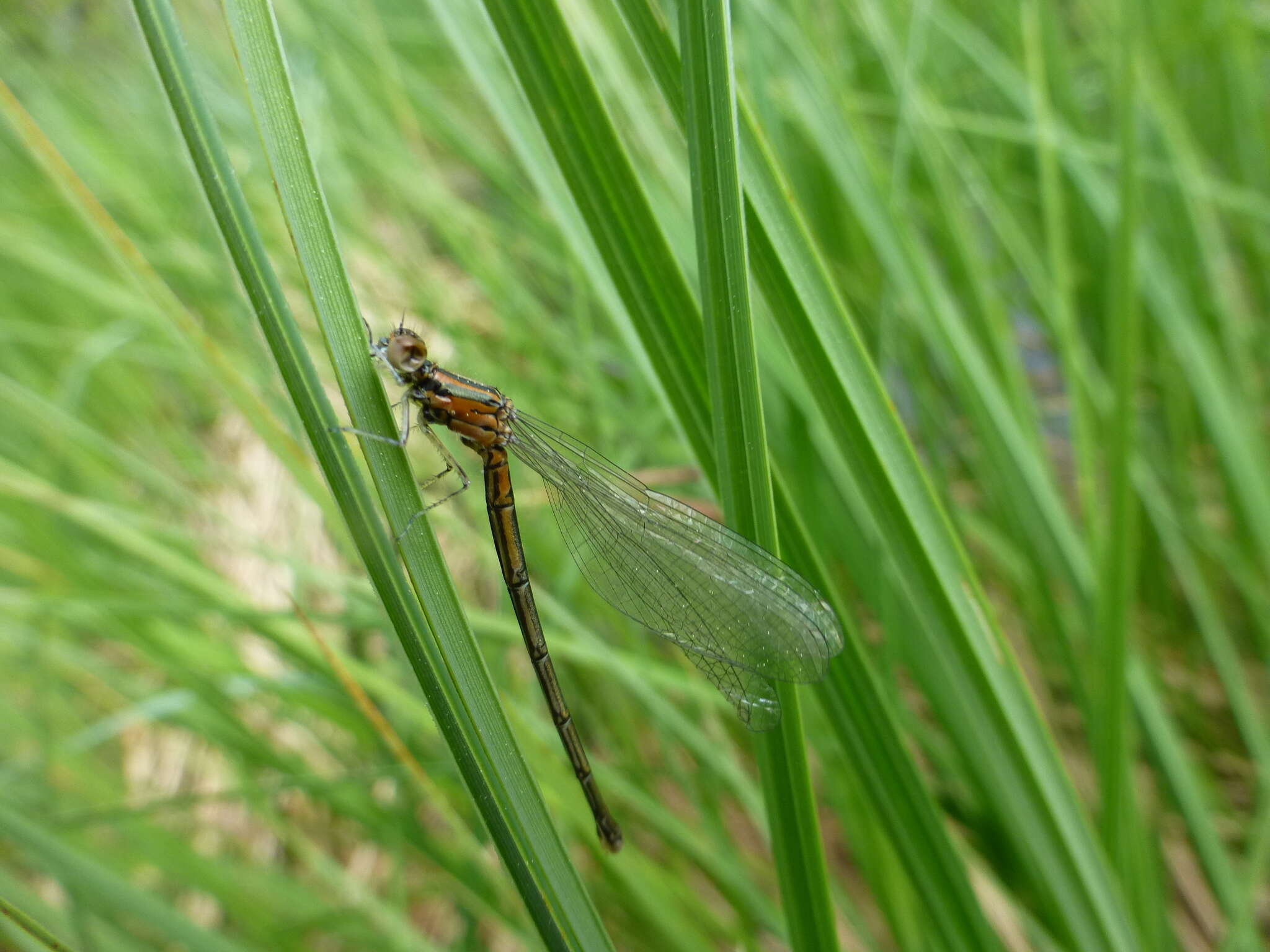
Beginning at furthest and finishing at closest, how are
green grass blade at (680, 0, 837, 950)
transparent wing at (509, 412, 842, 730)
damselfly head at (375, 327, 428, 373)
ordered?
damselfly head at (375, 327, 428, 373), transparent wing at (509, 412, 842, 730), green grass blade at (680, 0, 837, 950)

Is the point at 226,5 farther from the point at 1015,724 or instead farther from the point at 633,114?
the point at 1015,724

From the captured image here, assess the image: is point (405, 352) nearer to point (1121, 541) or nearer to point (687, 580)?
point (687, 580)

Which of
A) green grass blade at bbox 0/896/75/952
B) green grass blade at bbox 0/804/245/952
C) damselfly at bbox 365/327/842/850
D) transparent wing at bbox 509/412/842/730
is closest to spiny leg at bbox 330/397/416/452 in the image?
damselfly at bbox 365/327/842/850

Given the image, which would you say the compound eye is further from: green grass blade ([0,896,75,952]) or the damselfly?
green grass blade ([0,896,75,952])

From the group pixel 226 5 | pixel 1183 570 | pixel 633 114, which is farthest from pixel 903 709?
pixel 226 5

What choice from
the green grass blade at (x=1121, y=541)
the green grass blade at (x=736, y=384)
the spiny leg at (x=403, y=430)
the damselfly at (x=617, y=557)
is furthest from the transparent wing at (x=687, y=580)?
the green grass blade at (x=1121, y=541)

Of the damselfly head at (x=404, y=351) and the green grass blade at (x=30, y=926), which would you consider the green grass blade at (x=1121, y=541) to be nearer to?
the damselfly head at (x=404, y=351)

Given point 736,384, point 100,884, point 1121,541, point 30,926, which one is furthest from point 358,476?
point 1121,541
